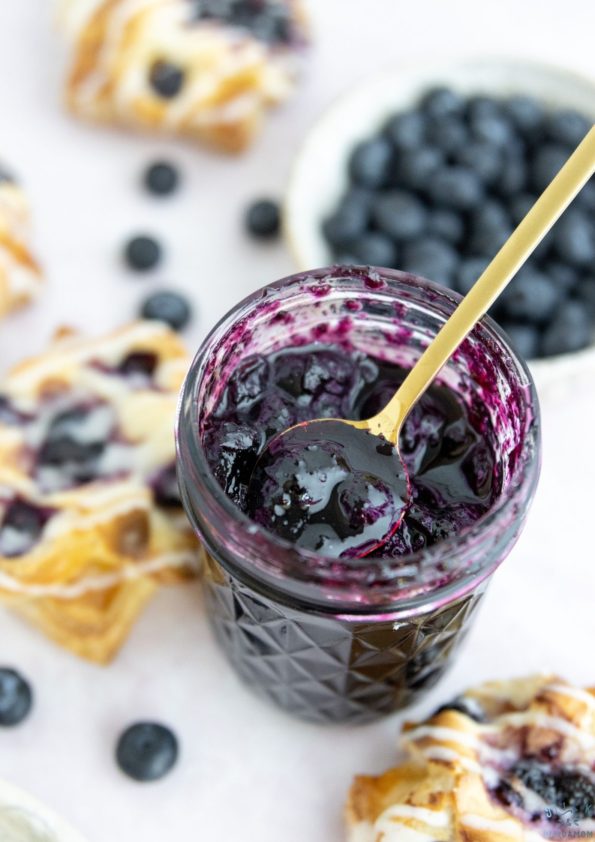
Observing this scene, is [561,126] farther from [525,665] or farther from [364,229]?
[525,665]

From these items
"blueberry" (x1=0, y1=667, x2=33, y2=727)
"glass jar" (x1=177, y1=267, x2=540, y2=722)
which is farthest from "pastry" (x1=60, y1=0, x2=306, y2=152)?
"blueberry" (x1=0, y1=667, x2=33, y2=727)

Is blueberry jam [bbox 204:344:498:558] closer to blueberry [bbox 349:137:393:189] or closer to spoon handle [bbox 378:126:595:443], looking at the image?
spoon handle [bbox 378:126:595:443]

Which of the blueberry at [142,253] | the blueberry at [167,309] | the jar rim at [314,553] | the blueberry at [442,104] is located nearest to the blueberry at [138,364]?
the blueberry at [167,309]

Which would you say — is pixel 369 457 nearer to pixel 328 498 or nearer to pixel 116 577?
pixel 328 498

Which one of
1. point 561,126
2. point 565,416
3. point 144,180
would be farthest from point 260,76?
point 565,416

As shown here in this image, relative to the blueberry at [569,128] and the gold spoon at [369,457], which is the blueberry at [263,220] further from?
the gold spoon at [369,457]
